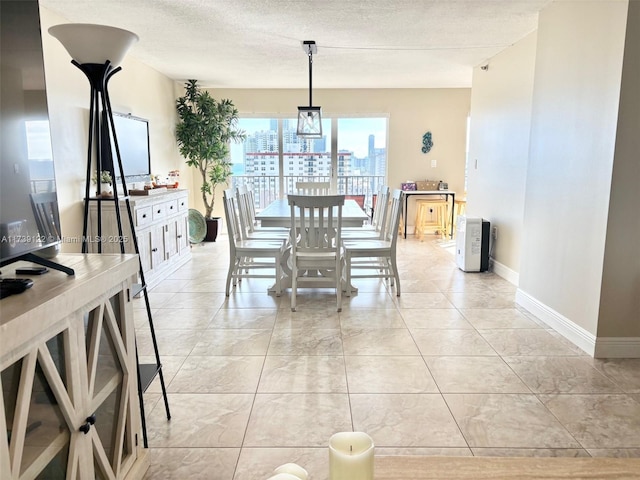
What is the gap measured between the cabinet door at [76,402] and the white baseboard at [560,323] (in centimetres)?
267

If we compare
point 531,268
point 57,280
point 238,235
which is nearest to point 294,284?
point 238,235

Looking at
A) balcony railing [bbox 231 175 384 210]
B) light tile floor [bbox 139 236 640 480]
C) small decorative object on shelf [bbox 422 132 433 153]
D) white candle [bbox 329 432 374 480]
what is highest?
small decorative object on shelf [bbox 422 132 433 153]

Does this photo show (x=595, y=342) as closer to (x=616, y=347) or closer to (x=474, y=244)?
(x=616, y=347)

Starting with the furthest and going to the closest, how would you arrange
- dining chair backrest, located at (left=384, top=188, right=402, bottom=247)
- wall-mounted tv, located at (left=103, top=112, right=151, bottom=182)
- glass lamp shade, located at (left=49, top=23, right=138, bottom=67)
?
wall-mounted tv, located at (left=103, top=112, right=151, bottom=182), dining chair backrest, located at (left=384, top=188, right=402, bottom=247), glass lamp shade, located at (left=49, top=23, right=138, bottom=67)

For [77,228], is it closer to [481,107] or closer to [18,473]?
[18,473]

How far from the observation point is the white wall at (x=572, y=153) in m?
2.73

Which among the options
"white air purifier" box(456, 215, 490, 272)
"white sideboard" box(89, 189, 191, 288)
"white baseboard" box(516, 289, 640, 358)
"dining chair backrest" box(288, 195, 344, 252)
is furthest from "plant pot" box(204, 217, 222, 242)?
"white baseboard" box(516, 289, 640, 358)

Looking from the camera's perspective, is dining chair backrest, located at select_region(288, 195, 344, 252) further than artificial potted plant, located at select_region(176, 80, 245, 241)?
No

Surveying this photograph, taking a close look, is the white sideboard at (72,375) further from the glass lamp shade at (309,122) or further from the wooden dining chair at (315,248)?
the glass lamp shade at (309,122)

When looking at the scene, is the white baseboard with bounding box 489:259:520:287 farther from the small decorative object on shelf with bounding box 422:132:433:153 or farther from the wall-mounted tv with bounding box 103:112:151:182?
the wall-mounted tv with bounding box 103:112:151:182

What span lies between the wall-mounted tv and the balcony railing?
2.39m

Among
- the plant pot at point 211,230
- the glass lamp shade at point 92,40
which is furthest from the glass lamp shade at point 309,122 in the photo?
the plant pot at point 211,230

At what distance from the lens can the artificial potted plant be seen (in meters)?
6.63

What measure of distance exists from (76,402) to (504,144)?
15.2ft
